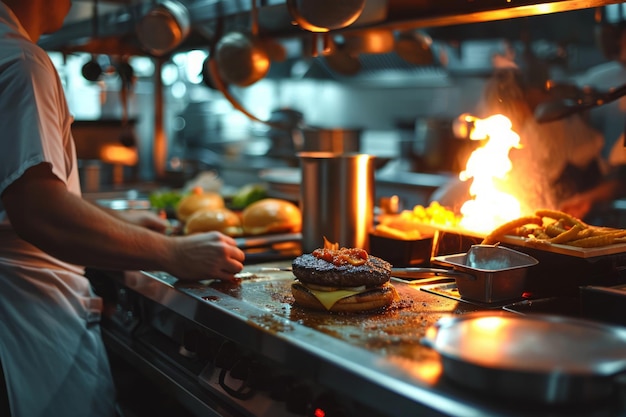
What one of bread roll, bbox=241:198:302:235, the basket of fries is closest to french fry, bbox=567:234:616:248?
the basket of fries

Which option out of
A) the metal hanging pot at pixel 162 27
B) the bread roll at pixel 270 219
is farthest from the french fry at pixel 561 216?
the metal hanging pot at pixel 162 27

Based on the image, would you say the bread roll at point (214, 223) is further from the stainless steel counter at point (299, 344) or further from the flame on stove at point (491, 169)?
the flame on stove at point (491, 169)

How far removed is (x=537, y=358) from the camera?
114cm

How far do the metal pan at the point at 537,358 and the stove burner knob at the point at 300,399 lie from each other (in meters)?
0.30

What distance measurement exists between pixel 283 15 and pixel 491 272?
1534 mm

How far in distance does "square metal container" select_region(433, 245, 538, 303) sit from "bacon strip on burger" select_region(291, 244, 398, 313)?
197mm

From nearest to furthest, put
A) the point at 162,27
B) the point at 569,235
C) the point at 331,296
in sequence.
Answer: the point at 331,296, the point at 569,235, the point at 162,27

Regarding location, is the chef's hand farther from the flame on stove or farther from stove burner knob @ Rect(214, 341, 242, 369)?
the flame on stove

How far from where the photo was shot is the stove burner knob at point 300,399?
1.44 m

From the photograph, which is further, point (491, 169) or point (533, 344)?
point (491, 169)

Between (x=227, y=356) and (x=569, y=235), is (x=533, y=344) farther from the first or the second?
(x=227, y=356)

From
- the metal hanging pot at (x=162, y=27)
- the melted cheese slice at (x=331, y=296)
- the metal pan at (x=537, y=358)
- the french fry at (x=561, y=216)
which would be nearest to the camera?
the metal pan at (x=537, y=358)

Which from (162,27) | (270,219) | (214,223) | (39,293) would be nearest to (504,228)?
(270,219)

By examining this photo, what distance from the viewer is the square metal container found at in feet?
5.73
